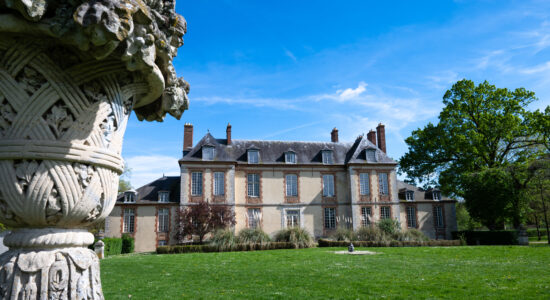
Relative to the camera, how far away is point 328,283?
6.32 m

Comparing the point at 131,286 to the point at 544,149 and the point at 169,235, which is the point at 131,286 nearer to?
the point at 169,235

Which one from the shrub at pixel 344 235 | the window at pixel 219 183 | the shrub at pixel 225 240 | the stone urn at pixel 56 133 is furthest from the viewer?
the window at pixel 219 183

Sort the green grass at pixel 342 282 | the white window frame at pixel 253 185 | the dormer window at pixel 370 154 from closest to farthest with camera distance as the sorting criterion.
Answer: the green grass at pixel 342 282 < the white window frame at pixel 253 185 < the dormer window at pixel 370 154

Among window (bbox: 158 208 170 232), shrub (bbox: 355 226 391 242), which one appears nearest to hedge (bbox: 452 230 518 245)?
shrub (bbox: 355 226 391 242)

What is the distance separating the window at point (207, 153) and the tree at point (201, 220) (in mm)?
3317

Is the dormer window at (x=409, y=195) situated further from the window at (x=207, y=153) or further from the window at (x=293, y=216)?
the window at (x=207, y=153)

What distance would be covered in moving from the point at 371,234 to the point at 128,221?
48.2ft

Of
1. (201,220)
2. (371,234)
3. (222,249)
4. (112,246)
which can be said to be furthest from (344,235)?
(112,246)

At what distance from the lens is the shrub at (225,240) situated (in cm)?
1552

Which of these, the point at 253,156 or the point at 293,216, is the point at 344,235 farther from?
the point at 253,156

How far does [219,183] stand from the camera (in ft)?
71.9

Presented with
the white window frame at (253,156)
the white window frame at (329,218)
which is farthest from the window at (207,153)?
the white window frame at (329,218)

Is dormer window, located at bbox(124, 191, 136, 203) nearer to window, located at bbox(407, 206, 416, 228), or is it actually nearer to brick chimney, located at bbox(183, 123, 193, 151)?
brick chimney, located at bbox(183, 123, 193, 151)

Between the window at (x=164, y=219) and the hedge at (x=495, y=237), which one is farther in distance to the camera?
the window at (x=164, y=219)
